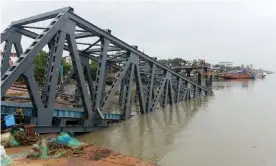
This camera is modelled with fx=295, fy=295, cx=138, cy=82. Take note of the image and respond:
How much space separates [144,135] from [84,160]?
7069mm

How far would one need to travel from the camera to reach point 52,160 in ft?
25.6

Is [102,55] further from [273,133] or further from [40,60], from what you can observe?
[40,60]

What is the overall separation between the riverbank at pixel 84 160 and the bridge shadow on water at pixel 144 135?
237cm

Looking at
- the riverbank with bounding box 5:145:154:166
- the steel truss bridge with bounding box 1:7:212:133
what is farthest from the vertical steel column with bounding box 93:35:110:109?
the riverbank with bounding box 5:145:154:166

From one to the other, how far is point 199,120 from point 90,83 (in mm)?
7523

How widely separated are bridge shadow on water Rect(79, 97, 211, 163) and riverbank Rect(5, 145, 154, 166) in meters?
2.37

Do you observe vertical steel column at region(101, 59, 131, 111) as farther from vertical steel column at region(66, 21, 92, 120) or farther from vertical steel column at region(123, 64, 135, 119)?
vertical steel column at region(66, 21, 92, 120)

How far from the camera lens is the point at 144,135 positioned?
48.7 ft

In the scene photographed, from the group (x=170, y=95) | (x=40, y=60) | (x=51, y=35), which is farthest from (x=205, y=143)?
(x=40, y=60)

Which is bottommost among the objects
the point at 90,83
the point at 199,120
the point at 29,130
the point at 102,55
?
the point at 199,120

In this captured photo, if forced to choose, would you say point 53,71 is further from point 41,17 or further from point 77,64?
point 41,17

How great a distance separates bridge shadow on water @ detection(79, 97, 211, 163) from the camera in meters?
11.9

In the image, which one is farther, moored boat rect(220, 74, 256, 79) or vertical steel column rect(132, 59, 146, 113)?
moored boat rect(220, 74, 256, 79)

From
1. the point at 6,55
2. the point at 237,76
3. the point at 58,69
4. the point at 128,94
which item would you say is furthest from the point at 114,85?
the point at 237,76
